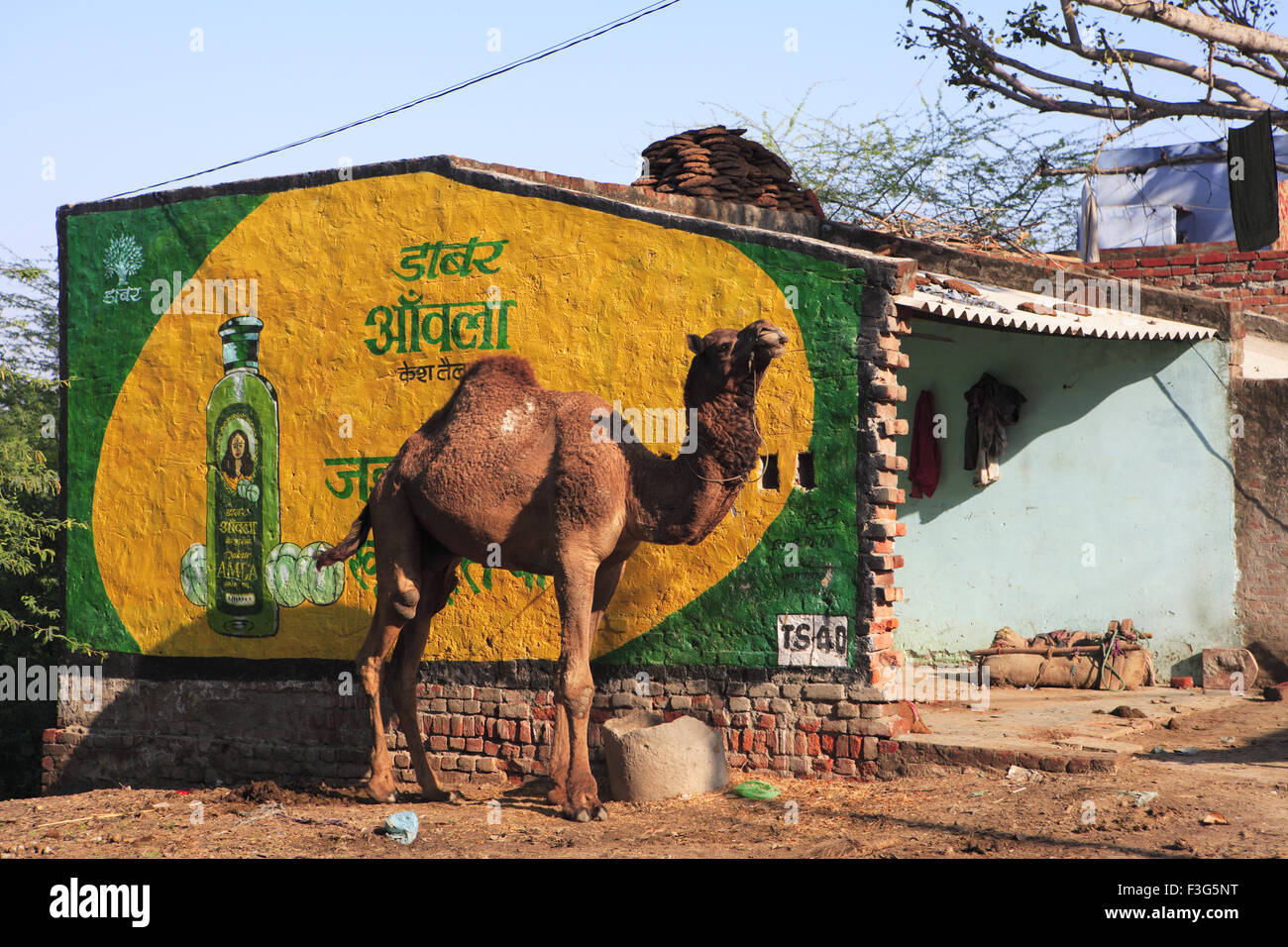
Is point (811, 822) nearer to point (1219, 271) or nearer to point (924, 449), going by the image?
point (924, 449)

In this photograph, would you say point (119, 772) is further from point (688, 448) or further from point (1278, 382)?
point (1278, 382)

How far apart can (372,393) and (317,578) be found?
1611 millimetres

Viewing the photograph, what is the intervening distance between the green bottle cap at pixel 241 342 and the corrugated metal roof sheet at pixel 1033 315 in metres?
5.68

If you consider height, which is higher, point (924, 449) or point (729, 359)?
point (729, 359)

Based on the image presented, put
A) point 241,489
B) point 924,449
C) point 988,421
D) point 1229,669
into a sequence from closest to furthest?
point 241,489 → point 1229,669 → point 988,421 → point 924,449

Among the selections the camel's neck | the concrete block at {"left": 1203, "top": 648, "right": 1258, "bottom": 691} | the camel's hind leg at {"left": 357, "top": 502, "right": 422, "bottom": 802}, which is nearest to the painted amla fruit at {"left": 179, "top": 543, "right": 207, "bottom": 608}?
the camel's hind leg at {"left": 357, "top": 502, "right": 422, "bottom": 802}

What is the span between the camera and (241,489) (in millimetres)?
11039

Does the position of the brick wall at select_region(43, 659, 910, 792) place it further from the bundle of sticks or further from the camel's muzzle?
the bundle of sticks

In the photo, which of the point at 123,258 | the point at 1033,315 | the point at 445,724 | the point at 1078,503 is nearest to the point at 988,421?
the point at 1078,503

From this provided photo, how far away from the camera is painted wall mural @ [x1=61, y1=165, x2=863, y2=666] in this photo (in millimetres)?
8953

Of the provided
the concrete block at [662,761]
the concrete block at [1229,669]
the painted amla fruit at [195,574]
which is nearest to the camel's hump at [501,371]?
the concrete block at [662,761]

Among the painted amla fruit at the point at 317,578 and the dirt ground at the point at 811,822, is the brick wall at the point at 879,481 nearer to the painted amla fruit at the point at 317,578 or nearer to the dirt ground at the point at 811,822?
the dirt ground at the point at 811,822

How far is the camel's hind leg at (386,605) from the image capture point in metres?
8.53
